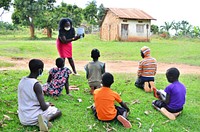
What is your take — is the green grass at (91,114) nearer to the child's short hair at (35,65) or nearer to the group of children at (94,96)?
the group of children at (94,96)

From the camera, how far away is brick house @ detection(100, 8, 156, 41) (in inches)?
1148

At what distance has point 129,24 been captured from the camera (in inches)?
1160

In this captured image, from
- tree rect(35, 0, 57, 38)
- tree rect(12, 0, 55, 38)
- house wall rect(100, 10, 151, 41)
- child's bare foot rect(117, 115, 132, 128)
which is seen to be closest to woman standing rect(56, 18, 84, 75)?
child's bare foot rect(117, 115, 132, 128)

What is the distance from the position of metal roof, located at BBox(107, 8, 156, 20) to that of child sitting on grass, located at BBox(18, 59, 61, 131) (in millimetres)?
25104

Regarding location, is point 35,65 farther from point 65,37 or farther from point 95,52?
point 65,37

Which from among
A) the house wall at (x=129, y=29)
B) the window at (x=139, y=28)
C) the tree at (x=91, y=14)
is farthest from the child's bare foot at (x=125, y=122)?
the tree at (x=91, y=14)

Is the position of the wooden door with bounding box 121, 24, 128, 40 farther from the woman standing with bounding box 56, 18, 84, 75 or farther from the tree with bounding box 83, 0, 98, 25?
the woman standing with bounding box 56, 18, 84, 75

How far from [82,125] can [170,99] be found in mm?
1883

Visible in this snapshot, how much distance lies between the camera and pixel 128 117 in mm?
5105

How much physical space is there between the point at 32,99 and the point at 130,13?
27.1 metres

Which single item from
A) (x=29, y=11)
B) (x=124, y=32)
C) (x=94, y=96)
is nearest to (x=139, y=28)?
(x=124, y=32)

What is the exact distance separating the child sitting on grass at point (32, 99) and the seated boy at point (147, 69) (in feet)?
10.5

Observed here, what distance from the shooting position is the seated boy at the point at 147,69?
6.74 metres

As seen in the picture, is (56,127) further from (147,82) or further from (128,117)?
(147,82)
